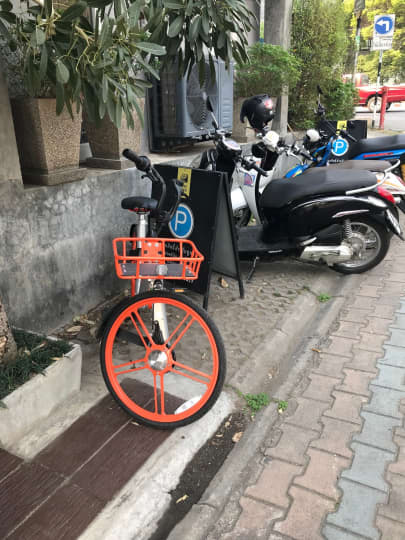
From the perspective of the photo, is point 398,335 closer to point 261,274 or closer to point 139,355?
point 261,274

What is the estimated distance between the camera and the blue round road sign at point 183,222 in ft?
11.8

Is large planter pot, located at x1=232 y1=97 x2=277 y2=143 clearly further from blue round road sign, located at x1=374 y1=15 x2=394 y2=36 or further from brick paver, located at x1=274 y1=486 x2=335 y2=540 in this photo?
blue round road sign, located at x1=374 y1=15 x2=394 y2=36

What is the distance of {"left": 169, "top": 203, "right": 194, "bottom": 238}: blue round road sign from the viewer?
3611 millimetres

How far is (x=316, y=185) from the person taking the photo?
4301mm

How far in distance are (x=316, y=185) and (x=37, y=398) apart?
122 inches

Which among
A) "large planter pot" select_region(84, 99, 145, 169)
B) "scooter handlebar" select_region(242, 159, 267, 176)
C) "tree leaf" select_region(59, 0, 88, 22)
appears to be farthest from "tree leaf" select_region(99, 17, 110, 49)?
"scooter handlebar" select_region(242, 159, 267, 176)

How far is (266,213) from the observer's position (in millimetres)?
4613

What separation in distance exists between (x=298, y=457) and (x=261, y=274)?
2.51 m

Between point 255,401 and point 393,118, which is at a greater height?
point 393,118

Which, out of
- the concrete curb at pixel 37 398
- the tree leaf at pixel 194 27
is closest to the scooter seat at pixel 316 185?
the tree leaf at pixel 194 27

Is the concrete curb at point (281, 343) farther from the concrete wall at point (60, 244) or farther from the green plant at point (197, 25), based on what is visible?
the green plant at point (197, 25)

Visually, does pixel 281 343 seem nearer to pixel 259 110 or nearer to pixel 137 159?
pixel 137 159

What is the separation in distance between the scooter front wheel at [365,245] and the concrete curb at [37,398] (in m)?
2.99

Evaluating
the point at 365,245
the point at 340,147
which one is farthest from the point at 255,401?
the point at 340,147
